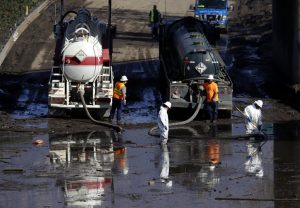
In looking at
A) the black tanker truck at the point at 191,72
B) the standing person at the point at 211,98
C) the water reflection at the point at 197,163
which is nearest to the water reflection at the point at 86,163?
the water reflection at the point at 197,163

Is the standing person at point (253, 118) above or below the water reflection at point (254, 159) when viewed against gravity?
above

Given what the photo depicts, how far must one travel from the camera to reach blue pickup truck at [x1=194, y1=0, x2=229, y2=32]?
5328cm

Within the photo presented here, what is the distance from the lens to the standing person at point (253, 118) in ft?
90.4

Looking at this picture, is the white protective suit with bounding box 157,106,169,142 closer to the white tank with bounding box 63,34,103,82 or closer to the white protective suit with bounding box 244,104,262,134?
the white protective suit with bounding box 244,104,262,134

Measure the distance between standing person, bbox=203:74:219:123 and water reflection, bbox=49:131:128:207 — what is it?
11.7 ft

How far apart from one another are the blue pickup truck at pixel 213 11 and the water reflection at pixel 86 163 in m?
24.6

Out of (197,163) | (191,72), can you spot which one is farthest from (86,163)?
(191,72)

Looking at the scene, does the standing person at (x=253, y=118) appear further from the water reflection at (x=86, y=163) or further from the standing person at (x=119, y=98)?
the standing person at (x=119, y=98)

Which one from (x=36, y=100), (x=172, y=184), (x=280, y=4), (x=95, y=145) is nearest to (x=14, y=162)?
(x=95, y=145)

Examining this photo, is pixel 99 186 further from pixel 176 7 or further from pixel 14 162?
pixel 176 7

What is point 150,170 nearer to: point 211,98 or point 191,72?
point 211,98

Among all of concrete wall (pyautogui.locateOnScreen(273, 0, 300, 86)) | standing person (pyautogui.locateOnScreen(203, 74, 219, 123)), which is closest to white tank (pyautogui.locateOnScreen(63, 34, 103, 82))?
standing person (pyautogui.locateOnScreen(203, 74, 219, 123))

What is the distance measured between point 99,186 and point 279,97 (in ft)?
52.4

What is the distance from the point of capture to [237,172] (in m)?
23.3
